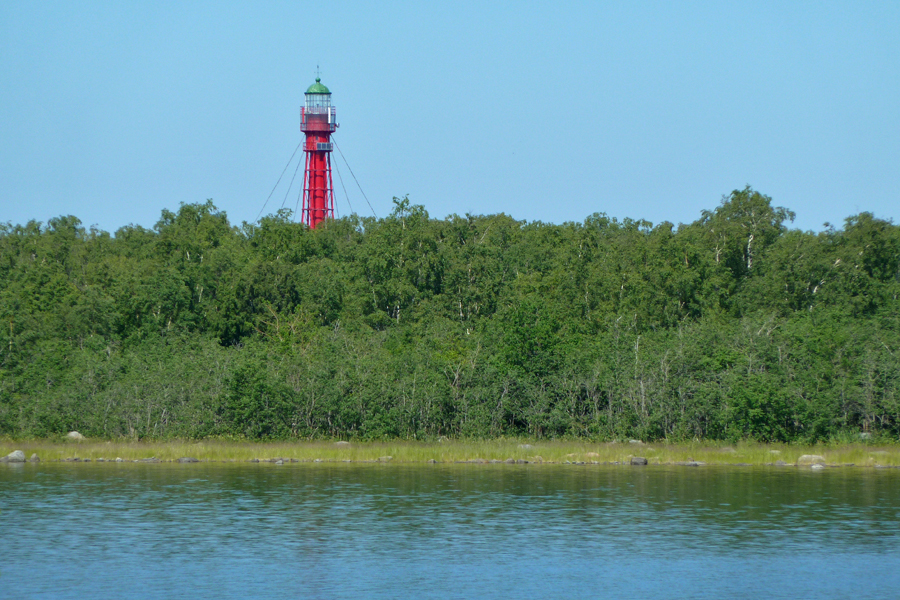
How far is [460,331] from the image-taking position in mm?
66125

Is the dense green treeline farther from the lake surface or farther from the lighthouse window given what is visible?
the lighthouse window

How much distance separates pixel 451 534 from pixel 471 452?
19.8 metres

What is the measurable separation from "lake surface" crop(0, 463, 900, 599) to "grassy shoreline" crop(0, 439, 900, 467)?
2.84 metres

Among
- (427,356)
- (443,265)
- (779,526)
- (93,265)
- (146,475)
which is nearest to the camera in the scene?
(779,526)

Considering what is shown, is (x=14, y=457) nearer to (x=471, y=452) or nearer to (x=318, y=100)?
(x=471, y=452)

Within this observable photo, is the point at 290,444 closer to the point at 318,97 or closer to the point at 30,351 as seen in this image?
the point at 30,351

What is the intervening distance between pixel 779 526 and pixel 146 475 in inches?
1061

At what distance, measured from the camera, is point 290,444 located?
2062 inches

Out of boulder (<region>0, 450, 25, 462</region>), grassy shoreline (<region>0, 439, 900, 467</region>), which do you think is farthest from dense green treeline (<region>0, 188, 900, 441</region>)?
boulder (<region>0, 450, 25, 462</region>)

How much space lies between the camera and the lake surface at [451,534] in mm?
24438

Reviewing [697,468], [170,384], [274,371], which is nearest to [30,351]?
[170,384]

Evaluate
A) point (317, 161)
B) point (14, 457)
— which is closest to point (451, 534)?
point (14, 457)

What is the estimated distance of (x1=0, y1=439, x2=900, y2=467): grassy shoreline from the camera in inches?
1905

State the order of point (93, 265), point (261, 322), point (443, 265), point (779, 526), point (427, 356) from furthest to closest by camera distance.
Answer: point (93, 265) < point (443, 265) < point (261, 322) < point (427, 356) < point (779, 526)
